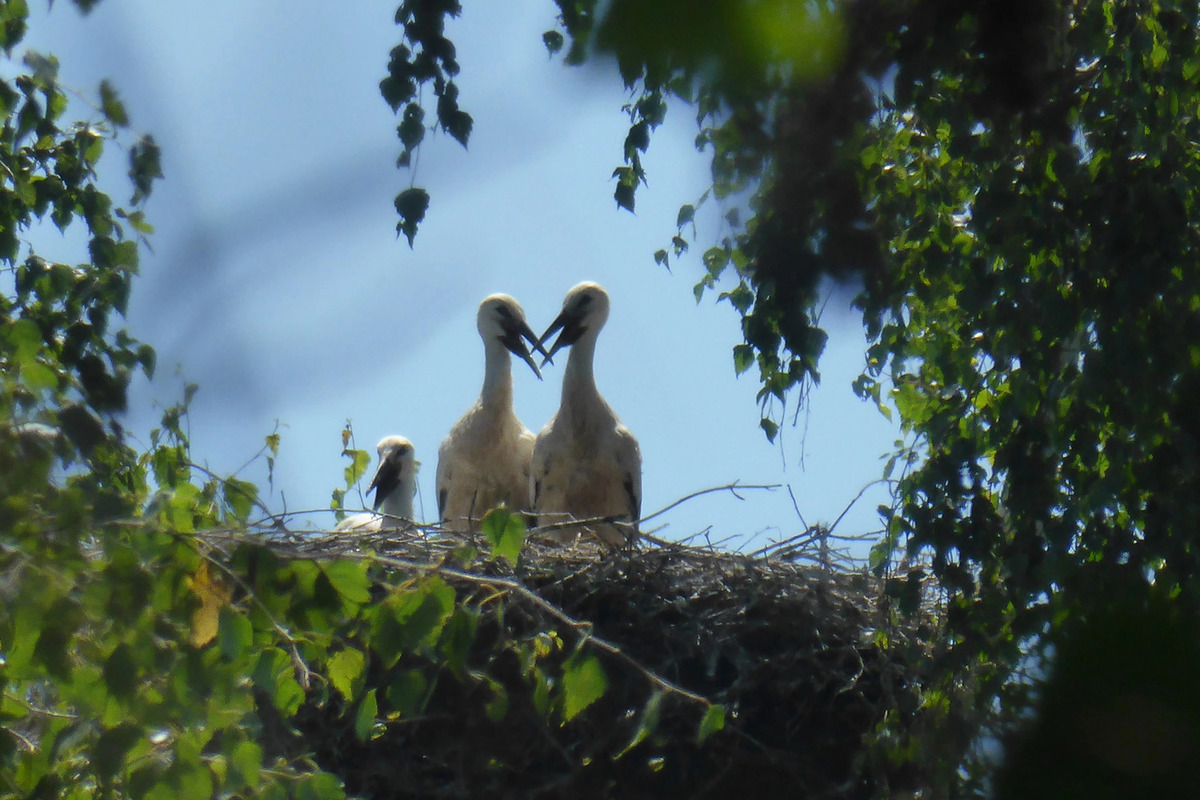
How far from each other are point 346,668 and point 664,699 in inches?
66.4

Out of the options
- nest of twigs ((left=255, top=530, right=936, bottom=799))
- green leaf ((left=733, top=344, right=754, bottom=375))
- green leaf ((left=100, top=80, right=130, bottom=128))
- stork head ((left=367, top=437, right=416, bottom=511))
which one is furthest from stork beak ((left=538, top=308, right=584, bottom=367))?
green leaf ((left=100, top=80, right=130, bottom=128))

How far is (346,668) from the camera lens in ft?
6.22

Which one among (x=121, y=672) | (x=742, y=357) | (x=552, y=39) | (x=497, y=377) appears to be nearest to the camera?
(x=121, y=672)

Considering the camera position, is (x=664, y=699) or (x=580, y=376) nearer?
(x=664, y=699)

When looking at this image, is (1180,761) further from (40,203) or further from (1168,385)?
(40,203)

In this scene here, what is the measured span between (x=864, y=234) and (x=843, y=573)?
221cm

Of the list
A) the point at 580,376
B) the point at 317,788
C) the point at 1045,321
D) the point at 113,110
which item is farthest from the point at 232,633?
the point at 580,376

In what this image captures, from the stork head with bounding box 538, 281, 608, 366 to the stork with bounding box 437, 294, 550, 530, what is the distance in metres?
0.14

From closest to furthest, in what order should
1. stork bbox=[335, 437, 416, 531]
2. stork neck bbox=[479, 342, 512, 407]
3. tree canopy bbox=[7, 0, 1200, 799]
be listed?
tree canopy bbox=[7, 0, 1200, 799] → stork neck bbox=[479, 342, 512, 407] → stork bbox=[335, 437, 416, 531]

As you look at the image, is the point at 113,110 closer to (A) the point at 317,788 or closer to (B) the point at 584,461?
(A) the point at 317,788

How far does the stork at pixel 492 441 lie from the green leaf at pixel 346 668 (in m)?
3.70

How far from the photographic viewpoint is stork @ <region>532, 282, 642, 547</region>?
218 inches

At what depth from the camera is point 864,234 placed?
196cm

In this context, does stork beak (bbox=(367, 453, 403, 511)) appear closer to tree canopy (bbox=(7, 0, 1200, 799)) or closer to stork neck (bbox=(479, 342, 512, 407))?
stork neck (bbox=(479, 342, 512, 407))
